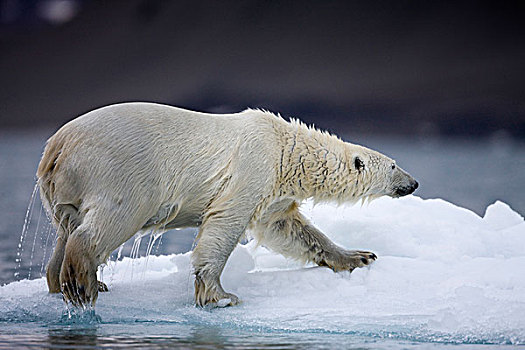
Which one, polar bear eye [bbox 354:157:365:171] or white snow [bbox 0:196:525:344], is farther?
polar bear eye [bbox 354:157:365:171]

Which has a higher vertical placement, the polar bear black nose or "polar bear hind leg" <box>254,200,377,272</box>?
the polar bear black nose

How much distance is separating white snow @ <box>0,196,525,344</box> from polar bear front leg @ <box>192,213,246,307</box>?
108mm

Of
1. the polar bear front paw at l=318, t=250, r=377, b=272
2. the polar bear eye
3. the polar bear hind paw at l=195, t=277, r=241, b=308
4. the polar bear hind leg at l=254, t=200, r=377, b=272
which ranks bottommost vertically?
the polar bear hind paw at l=195, t=277, r=241, b=308

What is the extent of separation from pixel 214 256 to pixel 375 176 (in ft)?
4.93

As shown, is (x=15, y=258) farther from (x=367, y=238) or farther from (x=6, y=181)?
(x=6, y=181)

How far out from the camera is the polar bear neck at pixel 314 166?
4.93 meters

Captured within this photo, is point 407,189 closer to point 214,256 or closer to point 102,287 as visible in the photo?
point 214,256

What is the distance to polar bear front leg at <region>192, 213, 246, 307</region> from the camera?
4.57 meters

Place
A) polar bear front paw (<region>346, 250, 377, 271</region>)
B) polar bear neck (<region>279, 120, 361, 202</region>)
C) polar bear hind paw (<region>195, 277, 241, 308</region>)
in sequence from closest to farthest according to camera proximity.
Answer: polar bear hind paw (<region>195, 277, 241, 308</region>), polar bear neck (<region>279, 120, 361, 202</region>), polar bear front paw (<region>346, 250, 377, 271</region>)

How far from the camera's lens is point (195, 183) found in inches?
185

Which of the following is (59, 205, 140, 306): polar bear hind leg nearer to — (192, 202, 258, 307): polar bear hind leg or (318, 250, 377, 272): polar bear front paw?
(192, 202, 258, 307): polar bear hind leg

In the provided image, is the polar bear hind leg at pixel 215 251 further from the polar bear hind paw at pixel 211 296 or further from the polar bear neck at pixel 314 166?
the polar bear neck at pixel 314 166

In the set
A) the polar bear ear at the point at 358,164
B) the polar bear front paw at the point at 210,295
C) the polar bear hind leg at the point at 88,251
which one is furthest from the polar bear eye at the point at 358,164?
the polar bear hind leg at the point at 88,251

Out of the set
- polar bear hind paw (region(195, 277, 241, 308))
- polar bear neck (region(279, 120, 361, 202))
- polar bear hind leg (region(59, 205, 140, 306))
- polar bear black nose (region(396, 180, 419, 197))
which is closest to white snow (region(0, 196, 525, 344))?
polar bear hind paw (region(195, 277, 241, 308))
